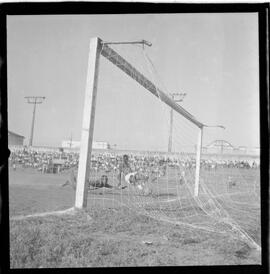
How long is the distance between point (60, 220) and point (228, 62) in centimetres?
165

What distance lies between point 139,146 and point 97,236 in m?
0.83

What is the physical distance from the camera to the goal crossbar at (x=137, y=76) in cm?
225

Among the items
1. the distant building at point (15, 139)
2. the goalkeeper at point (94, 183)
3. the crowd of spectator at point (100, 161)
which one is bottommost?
the goalkeeper at point (94, 183)

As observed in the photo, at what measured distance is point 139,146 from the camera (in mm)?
2586

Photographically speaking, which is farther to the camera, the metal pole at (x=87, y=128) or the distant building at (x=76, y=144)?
the distant building at (x=76, y=144)

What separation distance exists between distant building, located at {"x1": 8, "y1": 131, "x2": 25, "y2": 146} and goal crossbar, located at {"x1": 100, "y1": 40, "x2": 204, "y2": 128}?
0.83 m

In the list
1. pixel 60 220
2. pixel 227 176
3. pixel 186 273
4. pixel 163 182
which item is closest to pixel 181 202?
pixel 163 182

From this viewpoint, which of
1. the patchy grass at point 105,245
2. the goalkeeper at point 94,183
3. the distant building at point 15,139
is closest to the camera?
the patchy grass at point 105,245

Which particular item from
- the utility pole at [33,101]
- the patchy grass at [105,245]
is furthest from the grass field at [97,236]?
the utility pole at [33,101]

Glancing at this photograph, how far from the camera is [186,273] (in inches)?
76.6

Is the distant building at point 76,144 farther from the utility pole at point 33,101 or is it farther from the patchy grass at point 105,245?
the patchy grass at point 105,245

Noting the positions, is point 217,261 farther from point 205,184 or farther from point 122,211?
point 205,184

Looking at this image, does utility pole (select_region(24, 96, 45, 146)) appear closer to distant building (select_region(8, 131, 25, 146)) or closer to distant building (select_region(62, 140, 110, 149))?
distant building (select_region(8, 131, 25, 146))

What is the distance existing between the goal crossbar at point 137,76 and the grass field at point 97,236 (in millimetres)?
906
